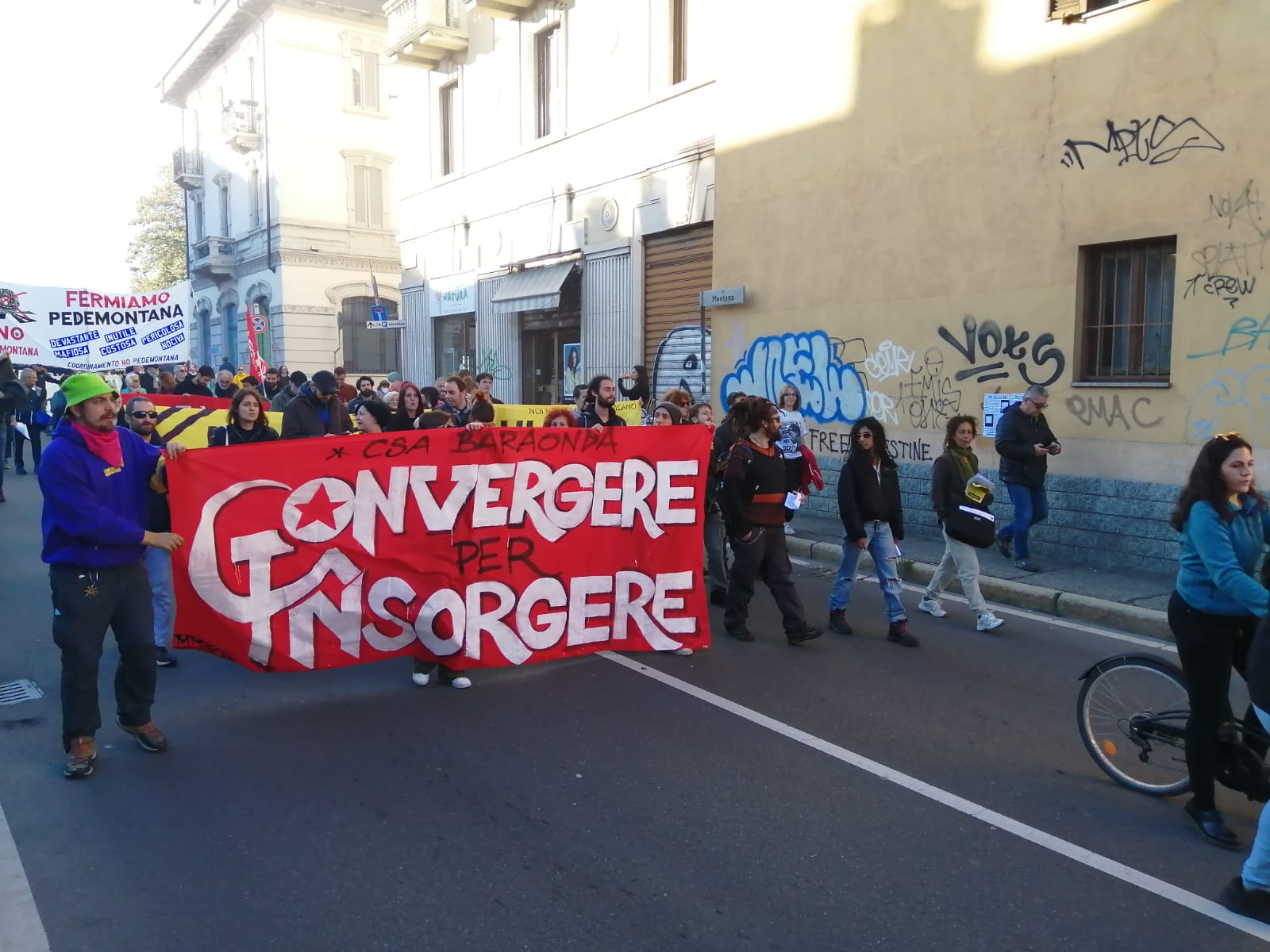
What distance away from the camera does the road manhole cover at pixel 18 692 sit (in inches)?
228

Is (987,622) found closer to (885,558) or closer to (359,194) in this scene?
(885,558)

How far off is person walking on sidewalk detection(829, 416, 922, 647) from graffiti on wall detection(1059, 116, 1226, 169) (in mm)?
4436

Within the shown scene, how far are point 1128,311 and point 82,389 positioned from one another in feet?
29.6

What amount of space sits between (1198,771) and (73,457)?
198 inches

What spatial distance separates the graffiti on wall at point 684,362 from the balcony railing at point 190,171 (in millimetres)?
33040

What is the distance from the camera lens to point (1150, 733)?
14.8 ft

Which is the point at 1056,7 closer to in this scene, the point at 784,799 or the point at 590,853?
the point at 784,799

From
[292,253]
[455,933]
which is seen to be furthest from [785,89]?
[292,253]

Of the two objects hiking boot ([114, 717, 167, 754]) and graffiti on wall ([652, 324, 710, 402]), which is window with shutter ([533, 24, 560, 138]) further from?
hiking boot ([114, 717, 167, 754])

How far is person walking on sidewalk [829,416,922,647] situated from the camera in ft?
23.6

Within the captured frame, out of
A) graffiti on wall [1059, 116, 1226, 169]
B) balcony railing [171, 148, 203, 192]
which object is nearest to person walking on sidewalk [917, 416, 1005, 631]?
graffiti on wall [1059, 116, 1226, 169]

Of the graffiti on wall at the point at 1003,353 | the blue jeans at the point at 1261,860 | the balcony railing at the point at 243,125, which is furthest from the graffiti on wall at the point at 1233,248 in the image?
the balcony railing at the point at 243,125

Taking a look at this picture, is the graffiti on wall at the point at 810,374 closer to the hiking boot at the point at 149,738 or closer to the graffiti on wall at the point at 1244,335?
the graffiti on wall at the point at 1244,335

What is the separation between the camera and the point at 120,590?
190 inches
